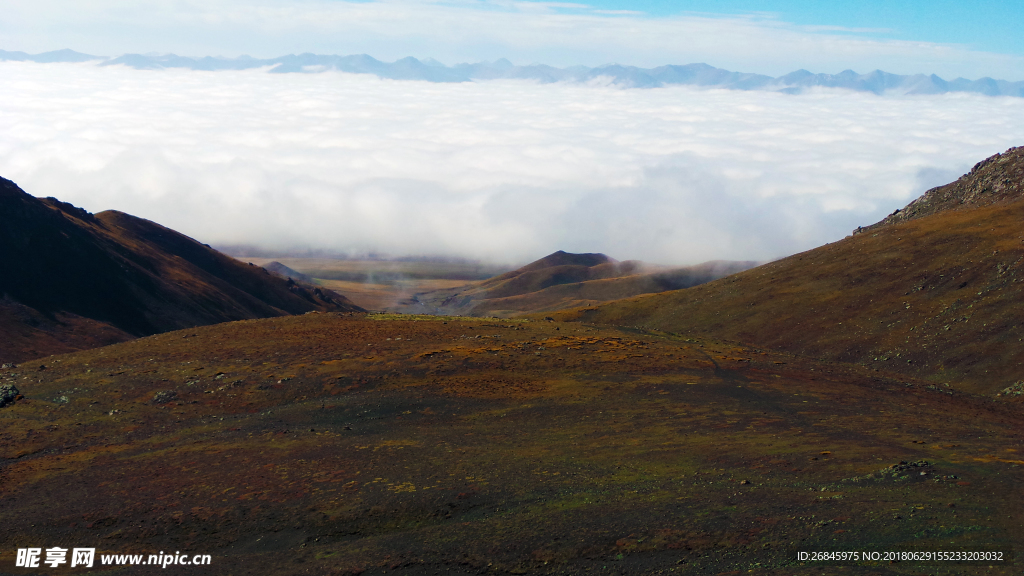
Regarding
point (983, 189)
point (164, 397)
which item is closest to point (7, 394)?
point (164, 397)

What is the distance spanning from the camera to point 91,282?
381ft

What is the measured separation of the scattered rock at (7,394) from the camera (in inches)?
1586

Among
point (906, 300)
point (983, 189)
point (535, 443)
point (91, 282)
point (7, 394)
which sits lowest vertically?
point (535, 443)

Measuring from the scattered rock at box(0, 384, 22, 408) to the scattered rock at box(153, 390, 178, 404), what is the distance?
7688 millimetres

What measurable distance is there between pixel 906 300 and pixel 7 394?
77.8 m

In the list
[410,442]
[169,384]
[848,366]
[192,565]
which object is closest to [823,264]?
[848,366]

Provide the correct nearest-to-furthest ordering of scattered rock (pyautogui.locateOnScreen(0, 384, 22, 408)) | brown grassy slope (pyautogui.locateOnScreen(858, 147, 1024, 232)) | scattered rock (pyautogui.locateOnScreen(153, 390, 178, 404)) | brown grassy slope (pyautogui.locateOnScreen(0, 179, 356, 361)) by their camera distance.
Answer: scattered rock (pyautogui.locateOnScreen(0, 384, 22, 408)) < scattered rock (pyautogui.locateOnScreen(153, 390, 178, 404)) < brown grassy slope (pyautogui.locateOnScreen(858, 147, 1024, 232)) < brown grassy slope (pyautogui.locateOnScreen(0, 179, 356, 361))

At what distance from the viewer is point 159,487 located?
29.6 meters

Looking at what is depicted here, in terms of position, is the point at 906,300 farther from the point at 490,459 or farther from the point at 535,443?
the point at 490,459

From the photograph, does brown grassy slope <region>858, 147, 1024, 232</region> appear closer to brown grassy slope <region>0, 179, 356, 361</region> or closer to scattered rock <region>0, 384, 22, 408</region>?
scattered rock <region>0, 384, 22, 408</region>

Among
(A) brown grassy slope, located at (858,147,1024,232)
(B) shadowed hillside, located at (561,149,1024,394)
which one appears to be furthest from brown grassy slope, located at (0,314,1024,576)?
(A) brown grassy slope, located at (858,147,1024,232)

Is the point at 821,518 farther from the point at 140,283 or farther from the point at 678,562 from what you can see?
the point at 140,283

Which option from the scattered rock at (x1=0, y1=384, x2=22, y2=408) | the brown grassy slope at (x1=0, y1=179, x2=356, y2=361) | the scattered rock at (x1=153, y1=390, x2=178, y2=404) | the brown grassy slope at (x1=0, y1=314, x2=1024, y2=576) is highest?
the brown grassy slope at (x1=0, y1=179, x2=356, y2=361)

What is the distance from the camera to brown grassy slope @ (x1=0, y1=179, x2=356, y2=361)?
333 ft
